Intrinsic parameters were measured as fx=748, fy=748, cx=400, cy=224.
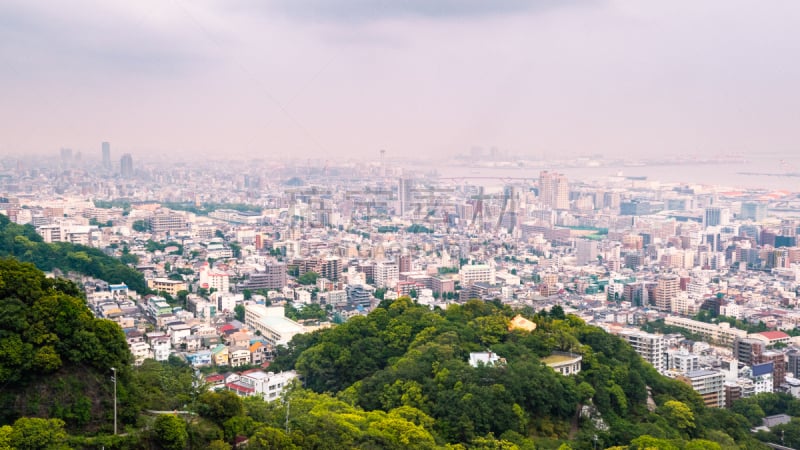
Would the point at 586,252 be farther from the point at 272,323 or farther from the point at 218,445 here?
the point at 218,445

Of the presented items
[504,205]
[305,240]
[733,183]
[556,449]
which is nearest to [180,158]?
[305,240]

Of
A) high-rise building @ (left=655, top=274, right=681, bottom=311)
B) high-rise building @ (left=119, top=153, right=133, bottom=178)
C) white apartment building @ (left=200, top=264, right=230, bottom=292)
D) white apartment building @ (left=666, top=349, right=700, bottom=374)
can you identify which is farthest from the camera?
high-rise building @ (left=119, top=153, right=133, bottom=178)

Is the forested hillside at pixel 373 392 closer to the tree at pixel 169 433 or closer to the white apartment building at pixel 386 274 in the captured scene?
the tree at pixel 169 433

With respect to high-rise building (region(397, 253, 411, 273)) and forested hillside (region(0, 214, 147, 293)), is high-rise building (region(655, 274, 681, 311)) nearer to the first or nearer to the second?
high-rise building (region(397, 253, 411, 273))

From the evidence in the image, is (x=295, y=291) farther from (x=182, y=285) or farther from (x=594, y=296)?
(x=594, y=296)

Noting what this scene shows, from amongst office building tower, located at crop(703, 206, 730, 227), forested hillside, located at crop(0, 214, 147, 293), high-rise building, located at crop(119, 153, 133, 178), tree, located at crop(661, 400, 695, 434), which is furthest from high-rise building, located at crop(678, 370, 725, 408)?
high-rise building, located at crop(119, 153, 133, 178)

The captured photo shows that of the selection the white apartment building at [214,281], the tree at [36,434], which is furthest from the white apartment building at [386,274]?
the tree at [36,434]
